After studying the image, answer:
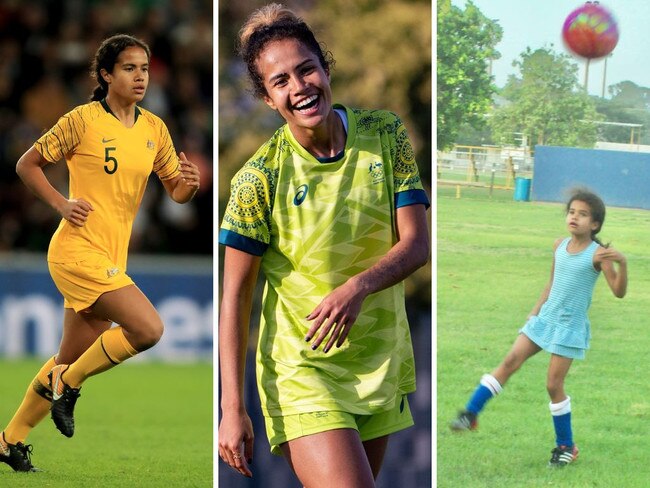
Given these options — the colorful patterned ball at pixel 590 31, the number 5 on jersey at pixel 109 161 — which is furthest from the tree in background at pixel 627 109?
the number 5 on jersey at pixel 109 161

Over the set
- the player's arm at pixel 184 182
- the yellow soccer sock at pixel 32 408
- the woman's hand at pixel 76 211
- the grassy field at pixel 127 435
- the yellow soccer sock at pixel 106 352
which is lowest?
the grassy field at pixel 127 435

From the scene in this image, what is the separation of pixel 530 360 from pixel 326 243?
134 cm

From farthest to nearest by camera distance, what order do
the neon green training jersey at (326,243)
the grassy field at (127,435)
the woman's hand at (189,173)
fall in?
the grassy field at (127,435) → the woman's hand at (189,173) → the neon green training jersey at (326,243)

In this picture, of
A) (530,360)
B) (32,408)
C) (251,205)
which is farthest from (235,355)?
(530,360)

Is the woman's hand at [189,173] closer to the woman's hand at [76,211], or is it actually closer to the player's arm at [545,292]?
the woman's hand at [76,211]

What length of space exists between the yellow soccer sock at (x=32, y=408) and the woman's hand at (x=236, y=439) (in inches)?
42.4

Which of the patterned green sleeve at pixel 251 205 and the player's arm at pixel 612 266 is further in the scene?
the player's arm at pixel 612 266

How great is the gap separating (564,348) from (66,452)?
1971 mm

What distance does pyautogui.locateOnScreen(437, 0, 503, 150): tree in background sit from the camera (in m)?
4.46

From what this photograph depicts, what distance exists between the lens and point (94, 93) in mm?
4020

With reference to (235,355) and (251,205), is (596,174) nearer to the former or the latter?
(251,205)

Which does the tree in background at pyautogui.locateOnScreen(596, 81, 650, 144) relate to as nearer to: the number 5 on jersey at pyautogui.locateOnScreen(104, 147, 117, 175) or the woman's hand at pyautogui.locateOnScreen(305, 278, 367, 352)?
the woman's hand at pyautogui.locateOnScreen(305, 278, 367, 352)

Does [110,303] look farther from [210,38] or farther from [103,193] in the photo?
[210,38]

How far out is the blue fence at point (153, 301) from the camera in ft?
18.9
